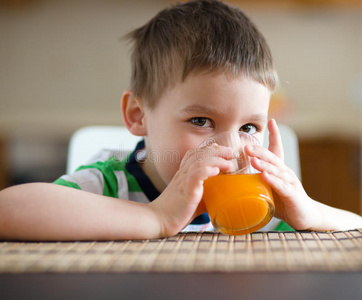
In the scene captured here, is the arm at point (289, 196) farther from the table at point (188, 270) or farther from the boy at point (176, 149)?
the table at point (188, 270)

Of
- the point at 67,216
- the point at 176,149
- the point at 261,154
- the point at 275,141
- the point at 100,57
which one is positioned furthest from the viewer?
the point at 100,57

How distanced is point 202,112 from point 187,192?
0.28m

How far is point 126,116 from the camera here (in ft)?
3.89

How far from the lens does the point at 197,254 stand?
48 centimetres

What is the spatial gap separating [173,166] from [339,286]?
0.63 metres

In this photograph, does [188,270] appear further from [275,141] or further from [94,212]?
[275,141]

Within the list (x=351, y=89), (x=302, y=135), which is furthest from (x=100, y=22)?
(x=351, y=89)

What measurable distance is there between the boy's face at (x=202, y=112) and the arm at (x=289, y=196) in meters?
0.09

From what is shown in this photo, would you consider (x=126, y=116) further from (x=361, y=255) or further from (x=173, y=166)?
(x=361, y=255)

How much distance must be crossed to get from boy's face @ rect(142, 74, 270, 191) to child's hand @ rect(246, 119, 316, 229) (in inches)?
7.0

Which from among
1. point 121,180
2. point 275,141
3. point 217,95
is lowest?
point 121,180

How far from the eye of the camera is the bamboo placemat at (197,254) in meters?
0.43

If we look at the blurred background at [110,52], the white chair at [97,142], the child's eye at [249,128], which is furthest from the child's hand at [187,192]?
the blurred background at [110,52]

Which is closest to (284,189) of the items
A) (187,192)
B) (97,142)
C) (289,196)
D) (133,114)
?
(289,196)
